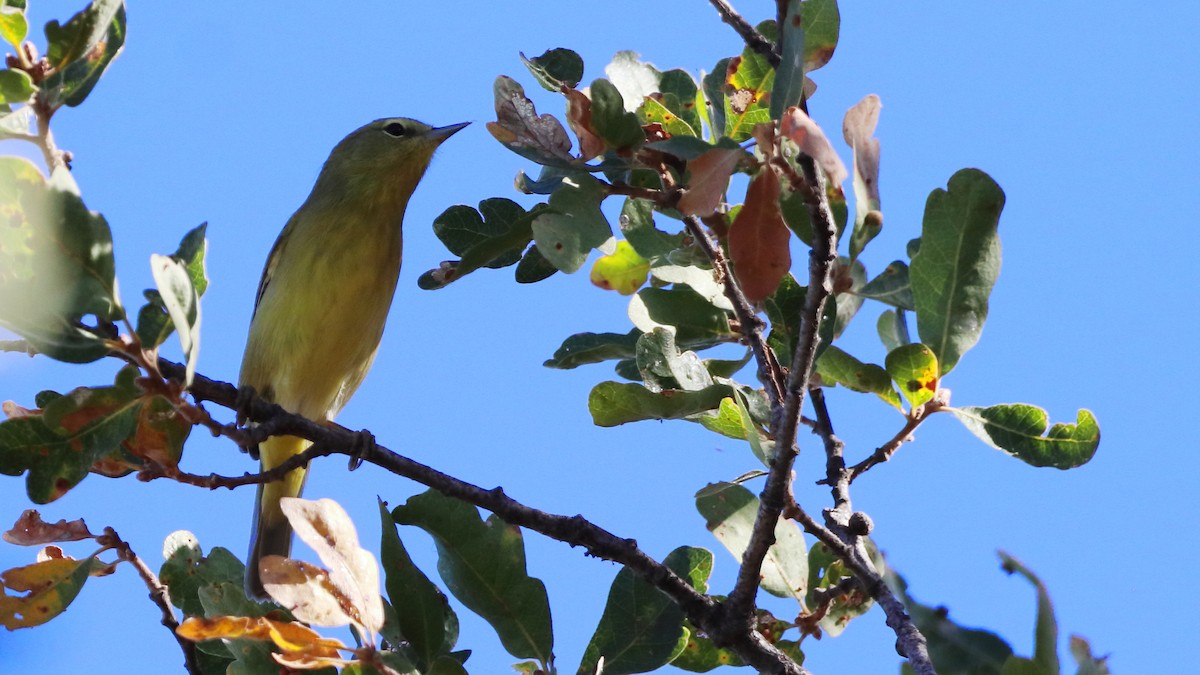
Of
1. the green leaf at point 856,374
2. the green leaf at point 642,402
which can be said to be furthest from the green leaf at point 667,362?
the green leaf at point 856,374

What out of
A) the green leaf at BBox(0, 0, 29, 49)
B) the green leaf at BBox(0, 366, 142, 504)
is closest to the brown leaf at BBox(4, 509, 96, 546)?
the green leaf at BBox(0, 366, 142, 504)

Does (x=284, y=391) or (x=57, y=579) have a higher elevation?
(x=284, y=391)

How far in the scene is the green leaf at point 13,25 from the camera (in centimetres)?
211

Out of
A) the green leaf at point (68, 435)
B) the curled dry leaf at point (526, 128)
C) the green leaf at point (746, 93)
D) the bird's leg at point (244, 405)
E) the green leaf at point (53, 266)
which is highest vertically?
the green leaf at point (746, 93)

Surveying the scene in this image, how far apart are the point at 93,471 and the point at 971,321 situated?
2023mm

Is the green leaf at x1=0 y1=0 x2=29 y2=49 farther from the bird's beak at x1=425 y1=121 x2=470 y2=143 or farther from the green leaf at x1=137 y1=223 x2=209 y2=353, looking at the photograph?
the bird's beak at x1=425 y1=121 x2=470 y2=143

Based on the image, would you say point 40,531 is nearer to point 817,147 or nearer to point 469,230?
point 469,230

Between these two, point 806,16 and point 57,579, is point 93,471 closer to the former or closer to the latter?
point 57,579

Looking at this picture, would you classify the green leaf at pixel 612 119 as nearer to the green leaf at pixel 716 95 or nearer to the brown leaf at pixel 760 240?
the brown leaf at pixel 760 240

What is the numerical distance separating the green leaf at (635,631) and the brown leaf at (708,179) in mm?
1004

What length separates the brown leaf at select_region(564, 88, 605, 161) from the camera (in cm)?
236

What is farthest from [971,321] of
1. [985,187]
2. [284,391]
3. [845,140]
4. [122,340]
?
[284,391]

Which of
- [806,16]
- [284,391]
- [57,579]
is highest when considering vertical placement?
[284,391]

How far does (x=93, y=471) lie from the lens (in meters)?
2.66
